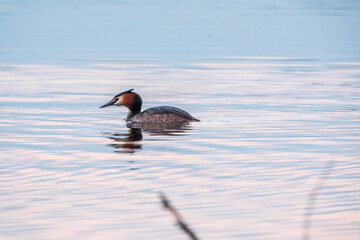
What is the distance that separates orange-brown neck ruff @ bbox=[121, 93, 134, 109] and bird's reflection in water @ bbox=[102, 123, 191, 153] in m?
0.96

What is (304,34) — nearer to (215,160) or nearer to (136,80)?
(136,80)

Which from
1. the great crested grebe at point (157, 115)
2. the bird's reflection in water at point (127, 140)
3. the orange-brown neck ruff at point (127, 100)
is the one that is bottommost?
the bird's reflection in water at point (127, 140)

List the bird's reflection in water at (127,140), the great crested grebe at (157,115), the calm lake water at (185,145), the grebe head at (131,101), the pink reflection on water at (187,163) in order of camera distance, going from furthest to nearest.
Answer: the grebe head at (131,101) → the great crested grebe at (157,115) → the bird's reflection in water at (127,140) → the calm lake water at (185,145) → the pink reflection on water at (187,163)

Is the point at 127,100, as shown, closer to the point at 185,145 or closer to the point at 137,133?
the point at 137,133

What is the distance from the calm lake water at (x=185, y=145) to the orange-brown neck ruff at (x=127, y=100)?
32cm

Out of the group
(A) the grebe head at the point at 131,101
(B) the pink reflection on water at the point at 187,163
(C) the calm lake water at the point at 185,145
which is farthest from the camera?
(A) the grebe head at the point at 131,101

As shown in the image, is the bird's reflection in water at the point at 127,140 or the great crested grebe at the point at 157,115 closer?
the bird's reflection in water at the point at 127,140

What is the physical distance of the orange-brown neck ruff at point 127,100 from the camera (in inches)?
704

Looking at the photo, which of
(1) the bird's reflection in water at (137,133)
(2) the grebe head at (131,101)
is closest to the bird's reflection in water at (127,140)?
(1) the bird's reflection in water at (137,133)

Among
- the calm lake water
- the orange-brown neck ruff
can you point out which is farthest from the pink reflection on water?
the orange-brown neck ruff

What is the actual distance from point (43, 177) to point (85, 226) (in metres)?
2.38

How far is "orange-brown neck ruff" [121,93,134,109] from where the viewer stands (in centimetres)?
1789

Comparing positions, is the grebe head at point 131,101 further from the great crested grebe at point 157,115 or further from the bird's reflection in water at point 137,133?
the bird's reflection in water at point 137,133

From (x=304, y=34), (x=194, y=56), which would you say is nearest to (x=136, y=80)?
(x=194, y=56)
